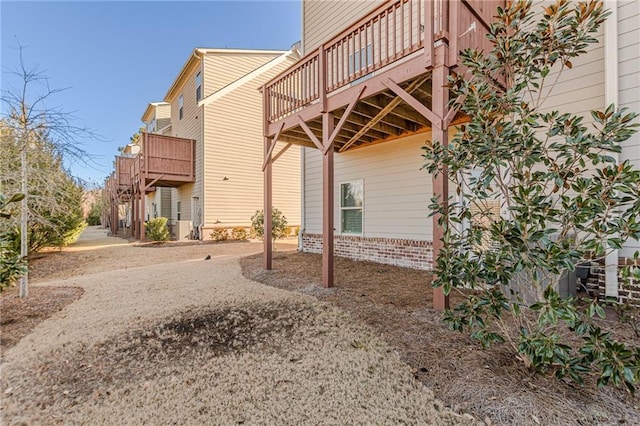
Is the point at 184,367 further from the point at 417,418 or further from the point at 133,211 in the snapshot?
the point at 133,211

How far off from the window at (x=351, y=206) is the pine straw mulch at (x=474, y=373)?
319 cm

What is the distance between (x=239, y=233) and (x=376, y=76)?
1119 centimetres

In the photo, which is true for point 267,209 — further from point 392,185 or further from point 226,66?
point 226,66

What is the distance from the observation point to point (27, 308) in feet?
14.4

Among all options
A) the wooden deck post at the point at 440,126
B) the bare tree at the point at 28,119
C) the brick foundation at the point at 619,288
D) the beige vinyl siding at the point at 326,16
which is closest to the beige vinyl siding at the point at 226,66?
the beige vinyl siding at the point at 326,16

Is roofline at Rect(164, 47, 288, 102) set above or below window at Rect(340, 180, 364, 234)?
above

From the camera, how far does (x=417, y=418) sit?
6.42 ft

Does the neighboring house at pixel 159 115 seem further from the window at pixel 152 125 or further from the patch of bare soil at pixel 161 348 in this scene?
the patch of bare soil at pixel 161 348

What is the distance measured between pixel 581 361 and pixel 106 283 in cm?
725

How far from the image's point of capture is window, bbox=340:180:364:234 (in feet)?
25.6

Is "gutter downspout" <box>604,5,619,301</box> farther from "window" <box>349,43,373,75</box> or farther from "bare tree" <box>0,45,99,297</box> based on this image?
"bare tree" <box>0,45,99,297</box>

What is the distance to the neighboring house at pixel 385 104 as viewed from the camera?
3.88 metres

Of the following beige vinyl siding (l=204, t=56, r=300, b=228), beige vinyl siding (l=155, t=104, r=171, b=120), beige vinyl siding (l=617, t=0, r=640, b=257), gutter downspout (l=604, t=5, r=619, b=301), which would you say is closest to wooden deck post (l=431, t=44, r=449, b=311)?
gutter downspout (l=604, t=5, r=619, b=301)

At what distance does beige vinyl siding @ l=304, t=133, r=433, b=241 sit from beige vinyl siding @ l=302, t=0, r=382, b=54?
3.43 meters
